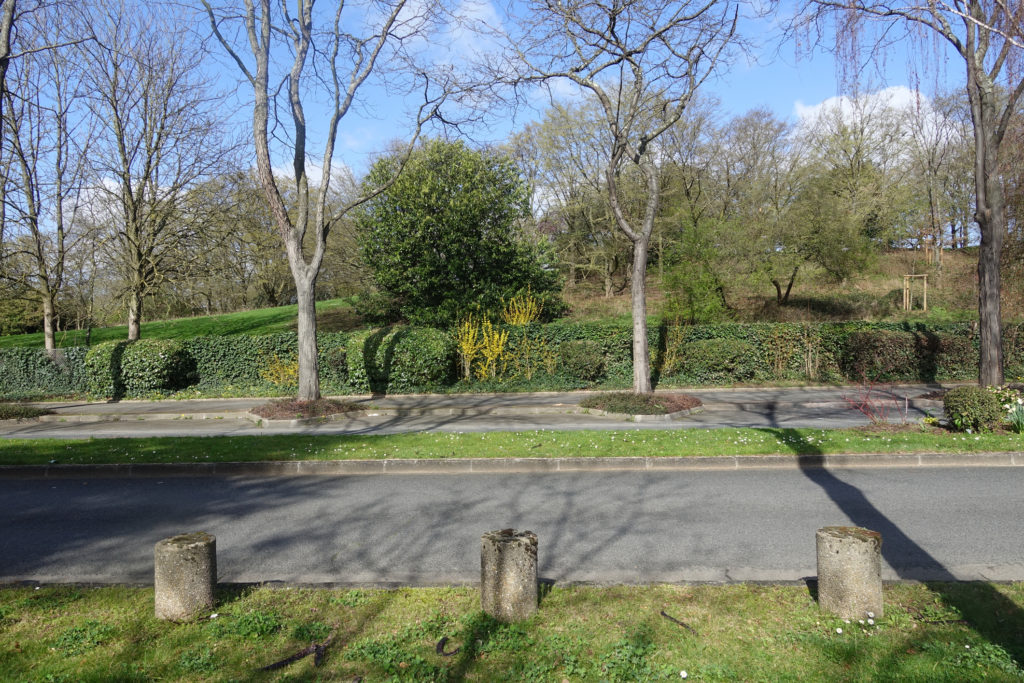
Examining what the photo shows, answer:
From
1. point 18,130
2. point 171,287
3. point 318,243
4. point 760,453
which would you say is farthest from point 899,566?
point 171,287

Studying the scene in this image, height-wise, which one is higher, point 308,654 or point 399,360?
point 399,360

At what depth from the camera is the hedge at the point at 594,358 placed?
1897cm

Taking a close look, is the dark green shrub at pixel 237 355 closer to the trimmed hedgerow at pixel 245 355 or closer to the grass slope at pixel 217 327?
the trimmed hedgerow at pixel 245 355

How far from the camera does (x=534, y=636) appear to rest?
3889 mm

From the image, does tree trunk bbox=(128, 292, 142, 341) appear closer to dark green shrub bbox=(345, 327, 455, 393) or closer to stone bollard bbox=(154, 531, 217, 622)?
dark green shrub bbox=(345, 327, 455, 393)

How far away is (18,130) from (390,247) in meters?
12.7

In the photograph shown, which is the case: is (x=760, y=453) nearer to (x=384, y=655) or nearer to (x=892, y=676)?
(x=892, y=676)

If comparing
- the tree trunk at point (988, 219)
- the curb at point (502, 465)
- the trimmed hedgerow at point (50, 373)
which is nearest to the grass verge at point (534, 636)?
the curb at point (502, 465)

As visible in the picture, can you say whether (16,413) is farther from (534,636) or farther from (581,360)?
(534,636)

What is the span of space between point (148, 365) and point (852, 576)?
20823 millimetres

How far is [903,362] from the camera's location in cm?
1914

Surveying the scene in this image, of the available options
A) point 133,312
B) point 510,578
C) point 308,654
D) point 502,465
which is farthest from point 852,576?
point 133,312

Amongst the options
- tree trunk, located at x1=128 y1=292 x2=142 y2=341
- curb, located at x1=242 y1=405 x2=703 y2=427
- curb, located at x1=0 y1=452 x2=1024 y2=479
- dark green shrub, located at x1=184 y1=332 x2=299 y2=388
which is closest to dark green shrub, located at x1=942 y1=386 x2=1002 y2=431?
curb, located at x1=0 y1=452 x2=1024 y2=479

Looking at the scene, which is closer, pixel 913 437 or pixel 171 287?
pixel 913 437
